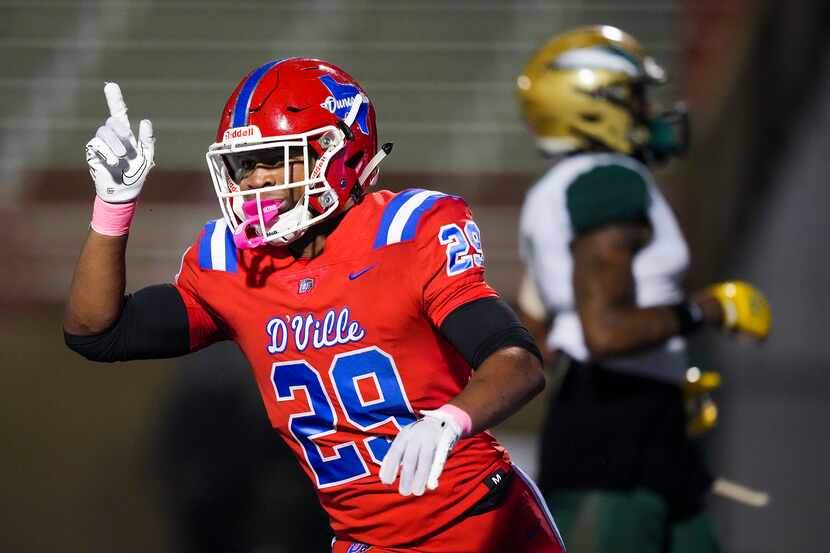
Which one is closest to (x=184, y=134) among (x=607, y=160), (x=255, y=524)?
(x=255, y=524)

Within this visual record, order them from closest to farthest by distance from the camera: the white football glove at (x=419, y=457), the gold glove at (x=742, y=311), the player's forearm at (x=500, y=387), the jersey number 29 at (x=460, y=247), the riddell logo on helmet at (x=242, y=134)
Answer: the white football glove at (x=419, y=457) < the player's forearm at (x=500, y=387) < the jersey number 29 at (x=460, y=247) < the riddell logo on helmet at (x=242, y=134) < the gold glove at (x=742, y=311)

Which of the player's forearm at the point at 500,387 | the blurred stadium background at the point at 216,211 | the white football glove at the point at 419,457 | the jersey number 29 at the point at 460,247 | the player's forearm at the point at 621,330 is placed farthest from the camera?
the blurred stadium background at the point at 216,211

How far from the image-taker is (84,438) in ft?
15.0

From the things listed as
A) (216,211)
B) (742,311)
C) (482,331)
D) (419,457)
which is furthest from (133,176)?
(216,211)

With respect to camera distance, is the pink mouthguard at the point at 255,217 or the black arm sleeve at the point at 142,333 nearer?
the pink mouthguard at the point at 255,217

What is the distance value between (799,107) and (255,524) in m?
2.94

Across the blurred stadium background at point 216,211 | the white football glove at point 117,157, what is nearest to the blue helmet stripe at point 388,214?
the white football glove at point 117,157

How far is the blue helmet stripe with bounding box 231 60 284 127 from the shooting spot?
214cm

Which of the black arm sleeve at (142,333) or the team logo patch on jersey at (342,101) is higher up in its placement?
the team logo patch on jersey at (342,101)

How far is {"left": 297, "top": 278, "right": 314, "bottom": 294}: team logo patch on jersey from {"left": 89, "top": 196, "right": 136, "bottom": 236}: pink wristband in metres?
0.33

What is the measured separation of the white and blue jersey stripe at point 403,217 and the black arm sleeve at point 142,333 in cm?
41

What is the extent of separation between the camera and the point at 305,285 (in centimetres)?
211

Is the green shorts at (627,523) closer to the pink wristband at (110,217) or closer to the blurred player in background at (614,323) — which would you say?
the blurred player in background at (614,323)

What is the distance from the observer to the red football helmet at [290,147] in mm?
2082
